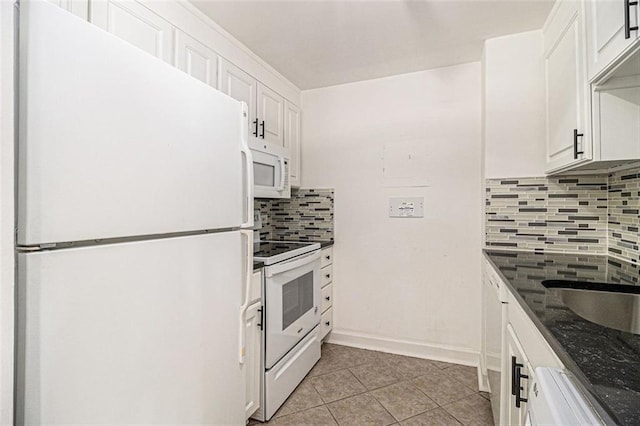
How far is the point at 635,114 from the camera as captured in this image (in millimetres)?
1266

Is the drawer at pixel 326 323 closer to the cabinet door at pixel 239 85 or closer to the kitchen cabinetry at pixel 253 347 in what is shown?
the kitchen cabinetry at pixel 253 347

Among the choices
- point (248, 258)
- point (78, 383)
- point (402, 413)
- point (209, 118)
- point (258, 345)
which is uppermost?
point (209, 118)

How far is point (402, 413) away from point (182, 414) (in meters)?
1.32

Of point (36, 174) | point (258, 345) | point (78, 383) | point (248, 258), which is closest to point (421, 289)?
point (258, 345)

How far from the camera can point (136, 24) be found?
1.44m

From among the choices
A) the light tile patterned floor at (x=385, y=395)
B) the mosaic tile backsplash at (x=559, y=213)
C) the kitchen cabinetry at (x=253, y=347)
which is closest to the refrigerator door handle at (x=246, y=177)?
the kitchen cabinetry at (x=253, y=347)

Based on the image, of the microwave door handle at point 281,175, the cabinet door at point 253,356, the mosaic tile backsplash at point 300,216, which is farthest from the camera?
the mosaic tile backsplash at point 300,216

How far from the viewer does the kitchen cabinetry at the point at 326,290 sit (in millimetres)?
2625

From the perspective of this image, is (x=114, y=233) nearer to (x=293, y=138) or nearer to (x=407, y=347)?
(x=293, y=138)

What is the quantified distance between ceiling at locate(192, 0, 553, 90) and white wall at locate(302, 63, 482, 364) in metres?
0.28

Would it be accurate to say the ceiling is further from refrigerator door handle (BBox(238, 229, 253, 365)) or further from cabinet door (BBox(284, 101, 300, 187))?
refrigerator door handle (BBox(238, 229, 253, 365))

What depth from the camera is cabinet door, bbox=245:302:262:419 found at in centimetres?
164

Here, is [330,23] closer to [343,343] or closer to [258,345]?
[258,345]

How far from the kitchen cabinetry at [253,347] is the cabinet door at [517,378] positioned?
1.15 meters
